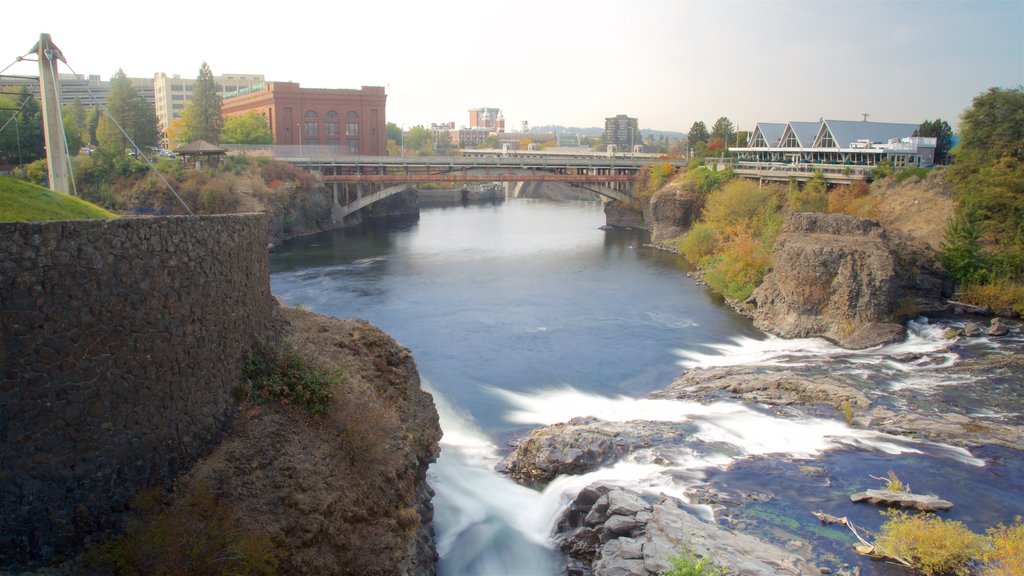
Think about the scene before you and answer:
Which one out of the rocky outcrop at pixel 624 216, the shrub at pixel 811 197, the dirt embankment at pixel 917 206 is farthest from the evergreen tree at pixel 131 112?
the dirt embankment at pixel 917 206

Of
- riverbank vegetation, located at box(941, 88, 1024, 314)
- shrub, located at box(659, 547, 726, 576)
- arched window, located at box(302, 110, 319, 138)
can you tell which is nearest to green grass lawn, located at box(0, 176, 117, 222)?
shrub, located at box(659, 547, 726, 576)

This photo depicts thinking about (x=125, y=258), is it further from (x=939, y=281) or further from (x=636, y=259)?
(x=636, y=259)

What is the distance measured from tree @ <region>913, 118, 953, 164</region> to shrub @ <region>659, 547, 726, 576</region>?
149 ft

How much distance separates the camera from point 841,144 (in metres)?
49.9

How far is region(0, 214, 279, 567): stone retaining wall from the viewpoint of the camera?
732 centimetres

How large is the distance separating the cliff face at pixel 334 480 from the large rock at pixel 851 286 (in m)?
18.5

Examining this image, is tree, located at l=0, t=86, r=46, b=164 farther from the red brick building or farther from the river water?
the red brick building

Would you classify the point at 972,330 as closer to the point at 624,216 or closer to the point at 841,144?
the point at 841,144

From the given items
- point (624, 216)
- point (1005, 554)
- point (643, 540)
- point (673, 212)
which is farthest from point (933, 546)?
point (624, 216)

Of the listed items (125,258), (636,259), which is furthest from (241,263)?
(636,259)

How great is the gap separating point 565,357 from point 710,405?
6837 mm

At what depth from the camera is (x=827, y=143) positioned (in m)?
52.2

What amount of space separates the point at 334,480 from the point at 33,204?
5509 millimetres

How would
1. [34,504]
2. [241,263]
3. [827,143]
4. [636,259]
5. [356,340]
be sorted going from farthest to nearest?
1. [827,143]
2. [636,259]
3. [356,340]
4. [241,263]
5. [34,504]
